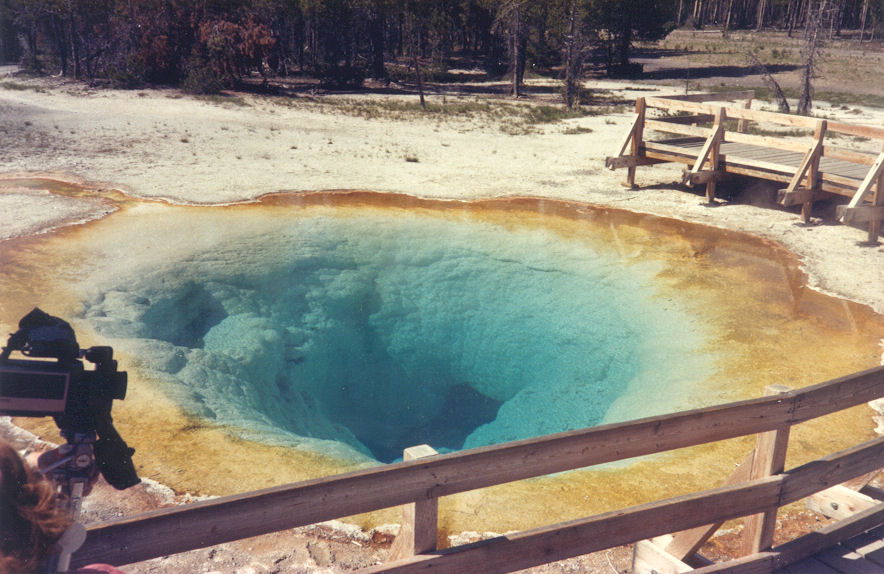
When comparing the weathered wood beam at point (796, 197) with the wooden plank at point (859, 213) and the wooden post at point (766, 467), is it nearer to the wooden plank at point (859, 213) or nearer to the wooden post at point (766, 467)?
the wooden plank at point (859, 213)

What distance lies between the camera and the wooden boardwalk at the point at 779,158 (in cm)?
986

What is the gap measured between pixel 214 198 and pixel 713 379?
8.28 metres

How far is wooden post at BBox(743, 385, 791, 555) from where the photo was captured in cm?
299

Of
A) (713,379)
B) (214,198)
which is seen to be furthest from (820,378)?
(214,198)

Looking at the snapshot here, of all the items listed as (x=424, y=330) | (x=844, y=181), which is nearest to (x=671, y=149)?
(x=844, y=181)

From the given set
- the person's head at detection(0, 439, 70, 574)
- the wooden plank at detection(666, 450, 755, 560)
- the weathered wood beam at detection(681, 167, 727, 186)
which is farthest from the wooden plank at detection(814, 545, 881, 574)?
the weathered wood beam at detection(681, 167, 727, 186)

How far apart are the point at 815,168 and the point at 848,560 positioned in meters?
8.58

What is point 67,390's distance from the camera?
1948 mm

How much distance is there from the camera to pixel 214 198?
1174cm

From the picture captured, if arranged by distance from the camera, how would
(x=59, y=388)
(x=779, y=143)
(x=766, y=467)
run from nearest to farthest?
1. (x=59, y=388)
2. (x=766, y=467)
3. (x=779, y=143)

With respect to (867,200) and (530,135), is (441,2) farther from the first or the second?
(867,200)

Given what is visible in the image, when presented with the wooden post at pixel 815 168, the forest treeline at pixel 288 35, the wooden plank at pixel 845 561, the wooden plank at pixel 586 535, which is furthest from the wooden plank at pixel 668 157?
the forest treeline at pixel 288 35

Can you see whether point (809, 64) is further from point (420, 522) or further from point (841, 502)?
point (420, 522)

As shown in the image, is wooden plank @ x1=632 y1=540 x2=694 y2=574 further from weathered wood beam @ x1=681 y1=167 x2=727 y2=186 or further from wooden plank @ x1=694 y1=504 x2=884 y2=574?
weathered wood beam @ x1=681 y1=167 x2=727 y2=186
